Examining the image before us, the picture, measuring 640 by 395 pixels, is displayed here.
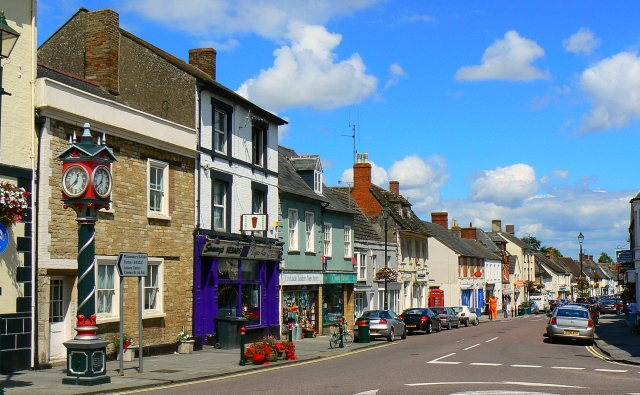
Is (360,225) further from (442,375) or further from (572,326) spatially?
(442,375)

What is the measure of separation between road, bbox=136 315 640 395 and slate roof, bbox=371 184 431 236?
25.6 meters

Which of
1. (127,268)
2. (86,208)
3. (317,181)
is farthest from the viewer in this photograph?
(317,181)

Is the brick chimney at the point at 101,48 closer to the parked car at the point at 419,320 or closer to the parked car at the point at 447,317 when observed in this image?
the parked car at the point at 419,320

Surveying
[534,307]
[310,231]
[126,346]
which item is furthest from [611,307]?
[126,346]

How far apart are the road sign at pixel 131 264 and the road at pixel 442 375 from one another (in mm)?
2934

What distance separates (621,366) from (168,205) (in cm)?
1399

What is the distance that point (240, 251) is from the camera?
28.0 meters

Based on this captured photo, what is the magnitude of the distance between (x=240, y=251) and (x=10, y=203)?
13.6m

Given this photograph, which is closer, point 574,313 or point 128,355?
point 128,355

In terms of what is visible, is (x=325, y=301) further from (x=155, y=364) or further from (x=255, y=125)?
(x=155, y=364)

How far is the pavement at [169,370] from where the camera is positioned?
1488cm

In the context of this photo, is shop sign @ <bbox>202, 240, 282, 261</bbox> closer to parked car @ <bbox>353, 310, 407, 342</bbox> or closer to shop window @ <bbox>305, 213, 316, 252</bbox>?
shop window @ <bbox>305, 213, 316, 252</bbox>

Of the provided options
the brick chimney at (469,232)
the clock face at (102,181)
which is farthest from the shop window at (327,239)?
the brick chimney at (469,232)

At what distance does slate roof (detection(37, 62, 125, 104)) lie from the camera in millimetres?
21016
